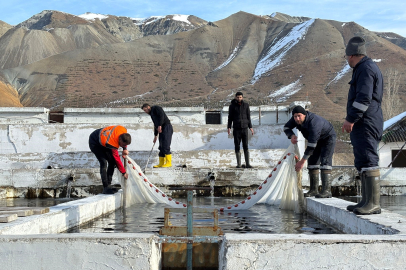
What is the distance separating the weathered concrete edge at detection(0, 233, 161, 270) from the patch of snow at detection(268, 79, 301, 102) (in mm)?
71675

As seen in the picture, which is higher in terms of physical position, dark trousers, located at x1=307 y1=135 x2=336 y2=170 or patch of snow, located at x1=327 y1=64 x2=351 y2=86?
patch of snow, located at x1=327 y1=64 x2=351 y2=86

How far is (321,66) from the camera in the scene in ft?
296

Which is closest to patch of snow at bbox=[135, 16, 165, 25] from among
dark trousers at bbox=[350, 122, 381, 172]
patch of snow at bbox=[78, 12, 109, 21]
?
patch of snow at bbox=[78, 12, 109, 21]

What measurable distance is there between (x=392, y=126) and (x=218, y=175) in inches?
484

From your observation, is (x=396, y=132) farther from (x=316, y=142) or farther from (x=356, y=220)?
(x=356, y=220)

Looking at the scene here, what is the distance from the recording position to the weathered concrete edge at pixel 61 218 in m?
3.93

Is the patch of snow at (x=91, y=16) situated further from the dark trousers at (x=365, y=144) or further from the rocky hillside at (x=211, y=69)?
the dark trousers at (x=365, y=144)

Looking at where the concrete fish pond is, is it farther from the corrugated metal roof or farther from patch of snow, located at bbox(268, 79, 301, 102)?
patch of snow, located at bbox(268, 79, 301, 102)

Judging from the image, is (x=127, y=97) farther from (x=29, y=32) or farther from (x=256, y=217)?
(x=256, y=217)

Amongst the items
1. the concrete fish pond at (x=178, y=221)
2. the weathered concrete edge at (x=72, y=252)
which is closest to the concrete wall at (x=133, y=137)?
the concrete fish pond at (x=178, y=221)

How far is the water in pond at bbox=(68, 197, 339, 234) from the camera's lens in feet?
17.4

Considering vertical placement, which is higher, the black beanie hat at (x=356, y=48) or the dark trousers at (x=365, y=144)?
the black beanie hat at (x=356, y=48)

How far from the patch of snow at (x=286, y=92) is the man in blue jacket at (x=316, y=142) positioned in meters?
67.4

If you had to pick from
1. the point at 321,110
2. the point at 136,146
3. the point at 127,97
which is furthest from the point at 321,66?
the point at 136,146
